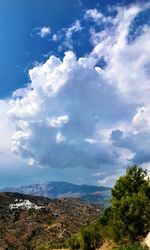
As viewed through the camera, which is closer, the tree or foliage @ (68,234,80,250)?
the tree

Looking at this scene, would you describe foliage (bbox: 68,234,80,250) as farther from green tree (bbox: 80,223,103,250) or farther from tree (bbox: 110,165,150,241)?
tree (bbox: 110,165,150,241)

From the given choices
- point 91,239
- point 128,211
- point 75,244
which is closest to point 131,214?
point 128,211

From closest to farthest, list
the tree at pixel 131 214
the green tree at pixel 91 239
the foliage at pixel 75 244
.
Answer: the tree at pixel 131 214
the green tree at pixel 91 239
the foliage at pixel 75 244

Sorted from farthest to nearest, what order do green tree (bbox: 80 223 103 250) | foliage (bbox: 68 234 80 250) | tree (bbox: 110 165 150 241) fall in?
foliage (bbox: 68 234 80 250) → green tree (bbox: 80 223 103 250) → tree (bbox: 110 165 150 241)

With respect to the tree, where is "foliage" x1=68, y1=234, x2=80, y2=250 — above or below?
below

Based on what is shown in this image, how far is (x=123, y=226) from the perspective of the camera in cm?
6488

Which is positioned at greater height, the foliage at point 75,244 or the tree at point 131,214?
the tree at point 131,214

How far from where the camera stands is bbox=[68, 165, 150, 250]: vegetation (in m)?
64.8

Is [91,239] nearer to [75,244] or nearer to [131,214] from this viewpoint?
[75,244]

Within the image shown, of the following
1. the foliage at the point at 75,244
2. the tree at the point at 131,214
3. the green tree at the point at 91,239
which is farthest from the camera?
the foliage at the point at 75,244

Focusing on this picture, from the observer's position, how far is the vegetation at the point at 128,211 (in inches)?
2549

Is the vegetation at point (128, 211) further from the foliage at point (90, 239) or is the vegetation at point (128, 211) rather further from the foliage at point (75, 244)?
the foliage at point (75, 244)

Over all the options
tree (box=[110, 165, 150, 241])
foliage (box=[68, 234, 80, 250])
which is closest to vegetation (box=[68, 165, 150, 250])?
tree (box=[110, 165, 150, 241])

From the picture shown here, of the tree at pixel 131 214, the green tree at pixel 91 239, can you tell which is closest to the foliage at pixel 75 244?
the green tree at pixel 91 239
